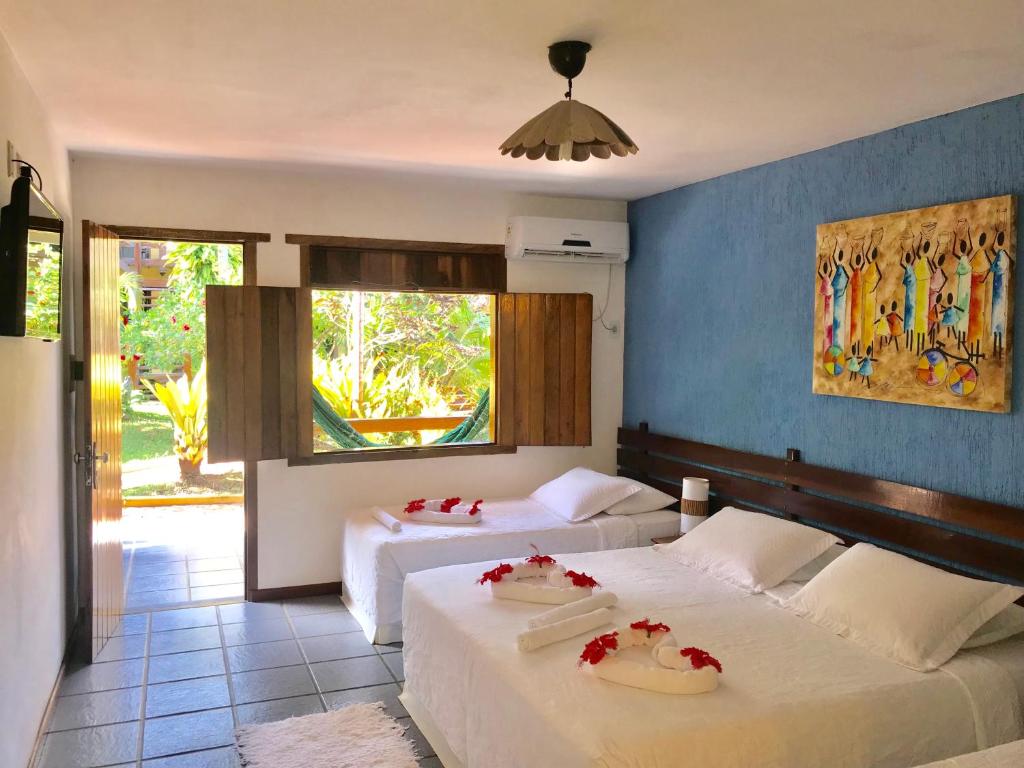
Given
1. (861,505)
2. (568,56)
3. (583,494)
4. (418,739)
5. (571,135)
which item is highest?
(568,56)

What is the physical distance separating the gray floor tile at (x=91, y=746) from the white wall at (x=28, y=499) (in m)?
0.10

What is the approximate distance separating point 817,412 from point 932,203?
3.32 ft

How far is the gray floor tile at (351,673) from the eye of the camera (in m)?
3.50

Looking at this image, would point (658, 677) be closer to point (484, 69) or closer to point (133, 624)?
point (484, 69)

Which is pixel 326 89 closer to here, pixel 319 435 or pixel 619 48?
pixel 619 48

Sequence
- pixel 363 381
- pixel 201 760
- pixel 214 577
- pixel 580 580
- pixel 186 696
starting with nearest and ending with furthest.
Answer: pixel 201 760, pixel 580 580, pixel 186 696, pixel 214 577, pixel 363 381

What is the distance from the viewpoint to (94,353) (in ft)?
11.9

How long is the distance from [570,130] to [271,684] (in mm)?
2534

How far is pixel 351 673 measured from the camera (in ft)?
11.8

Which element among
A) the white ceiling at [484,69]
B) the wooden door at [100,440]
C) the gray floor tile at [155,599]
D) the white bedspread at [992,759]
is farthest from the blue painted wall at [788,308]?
the wooden door at [100,440]

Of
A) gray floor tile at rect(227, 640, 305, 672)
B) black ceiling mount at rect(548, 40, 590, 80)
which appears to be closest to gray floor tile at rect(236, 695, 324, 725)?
gray floor tile at rect(227, 640, 305, 672)

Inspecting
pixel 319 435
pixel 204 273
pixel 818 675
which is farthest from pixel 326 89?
pixel 204 273

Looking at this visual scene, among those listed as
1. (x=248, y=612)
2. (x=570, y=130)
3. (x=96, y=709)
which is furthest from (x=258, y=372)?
(x=570, y=130)

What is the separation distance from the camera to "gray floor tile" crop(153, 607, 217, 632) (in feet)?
13.6
